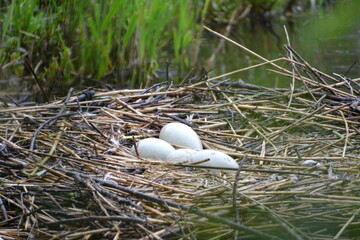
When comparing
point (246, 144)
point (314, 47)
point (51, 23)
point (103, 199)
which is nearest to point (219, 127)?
point (246, 144)

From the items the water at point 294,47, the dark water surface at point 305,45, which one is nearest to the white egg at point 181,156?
the water at point 294,47

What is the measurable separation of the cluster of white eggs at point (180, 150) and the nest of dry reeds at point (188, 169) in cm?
4

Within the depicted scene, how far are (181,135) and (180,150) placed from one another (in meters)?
0.17

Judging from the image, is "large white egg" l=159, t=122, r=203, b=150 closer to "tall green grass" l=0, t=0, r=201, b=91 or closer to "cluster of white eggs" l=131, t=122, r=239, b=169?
"cluster of white eggs" l=131, t=122, r=239, b=169

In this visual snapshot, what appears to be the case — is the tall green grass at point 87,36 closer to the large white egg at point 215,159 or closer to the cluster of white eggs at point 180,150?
the cluster of white eggs at point 180,150

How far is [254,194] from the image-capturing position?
1788 mm

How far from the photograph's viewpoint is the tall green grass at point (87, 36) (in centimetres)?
372

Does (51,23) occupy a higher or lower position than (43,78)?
higher

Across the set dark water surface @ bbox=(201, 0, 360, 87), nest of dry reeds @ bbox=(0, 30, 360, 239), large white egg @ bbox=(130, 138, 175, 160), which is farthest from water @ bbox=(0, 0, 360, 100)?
large white egg @ bbox=(130, 138, 175, 160)

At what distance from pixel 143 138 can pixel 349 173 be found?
2.67 ft

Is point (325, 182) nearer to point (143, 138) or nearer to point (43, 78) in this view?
point (143, 138)

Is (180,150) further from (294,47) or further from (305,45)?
(305,45)

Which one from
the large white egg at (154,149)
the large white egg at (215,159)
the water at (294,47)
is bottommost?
the water at (294,47)

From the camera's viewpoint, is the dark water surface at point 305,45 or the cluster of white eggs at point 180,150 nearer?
the cluster of white eggs at point 180,150
